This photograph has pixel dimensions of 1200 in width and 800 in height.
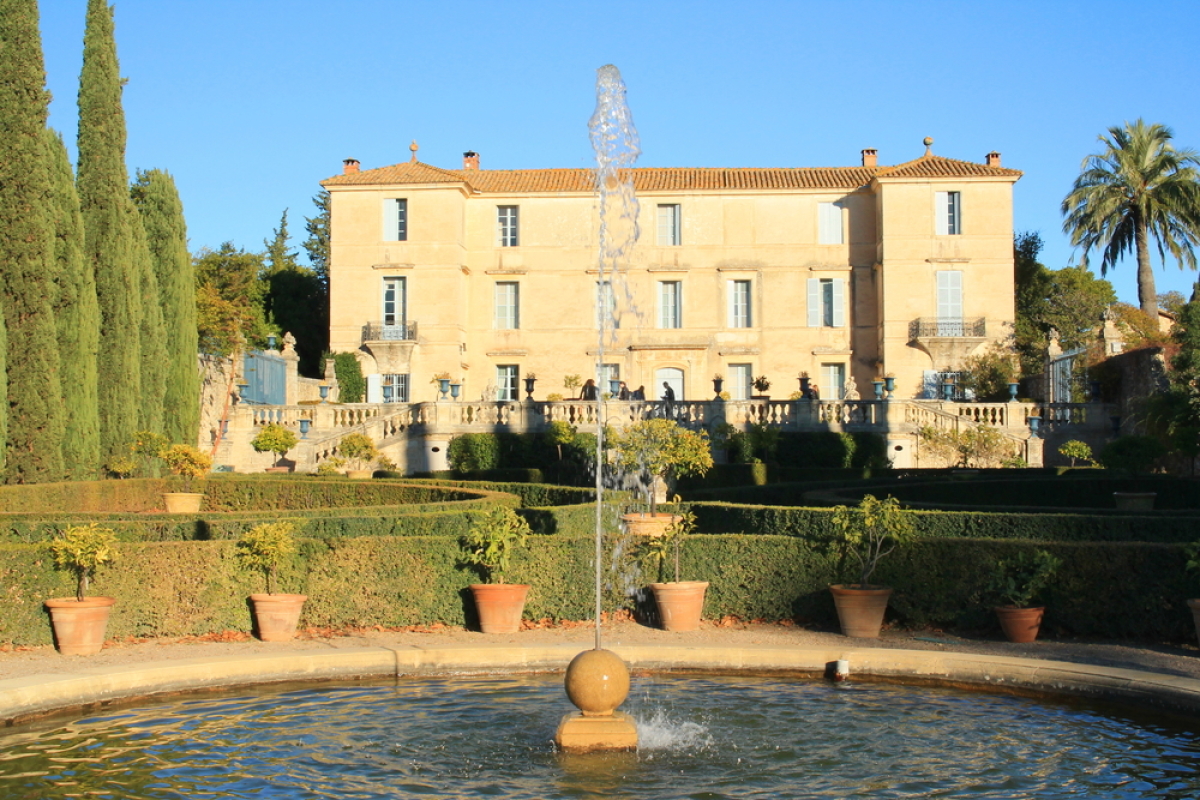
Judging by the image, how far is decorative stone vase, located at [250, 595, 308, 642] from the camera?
1080 cm

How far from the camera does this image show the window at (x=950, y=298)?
131 ft

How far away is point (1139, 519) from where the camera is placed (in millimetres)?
11758

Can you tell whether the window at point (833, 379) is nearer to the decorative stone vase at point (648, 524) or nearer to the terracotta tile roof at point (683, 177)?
→ the terracotta tile roof at point (683, 177)

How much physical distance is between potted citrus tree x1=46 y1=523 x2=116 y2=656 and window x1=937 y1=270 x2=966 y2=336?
33.3 metres

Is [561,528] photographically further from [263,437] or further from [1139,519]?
[263,437]

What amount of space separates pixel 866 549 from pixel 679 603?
182cm

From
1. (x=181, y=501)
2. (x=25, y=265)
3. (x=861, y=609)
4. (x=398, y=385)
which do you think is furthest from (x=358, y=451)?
(x=861, y=609)

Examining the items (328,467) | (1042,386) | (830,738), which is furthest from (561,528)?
(1042,386)

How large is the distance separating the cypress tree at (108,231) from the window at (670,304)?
2175 centimetres

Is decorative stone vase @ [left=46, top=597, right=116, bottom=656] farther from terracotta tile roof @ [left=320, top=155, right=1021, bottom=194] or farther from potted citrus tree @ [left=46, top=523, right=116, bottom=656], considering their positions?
terracotta tile roof @ [left=320, top=155, right=1021, bottom=194]

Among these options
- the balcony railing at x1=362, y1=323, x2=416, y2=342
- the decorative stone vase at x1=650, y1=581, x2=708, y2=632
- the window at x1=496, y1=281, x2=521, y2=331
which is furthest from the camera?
the window at x1=496, y1=281, x2=521, y2=331

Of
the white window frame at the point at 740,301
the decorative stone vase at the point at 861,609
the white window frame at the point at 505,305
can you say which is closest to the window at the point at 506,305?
the white window frame at the point at 505,305

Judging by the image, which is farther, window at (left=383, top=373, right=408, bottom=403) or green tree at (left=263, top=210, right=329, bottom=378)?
green tree at (left=263, top=210, right=329, bottom=378)

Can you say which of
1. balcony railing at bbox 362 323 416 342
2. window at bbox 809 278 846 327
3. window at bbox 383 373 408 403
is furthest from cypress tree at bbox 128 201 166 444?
window at bbox 809 278 846 327
